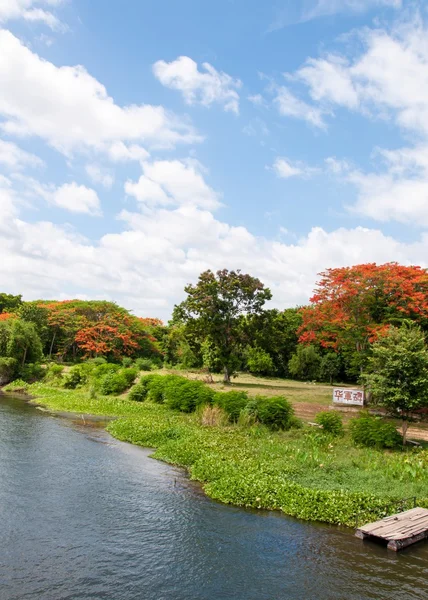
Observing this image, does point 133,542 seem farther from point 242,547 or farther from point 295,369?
point 295,369

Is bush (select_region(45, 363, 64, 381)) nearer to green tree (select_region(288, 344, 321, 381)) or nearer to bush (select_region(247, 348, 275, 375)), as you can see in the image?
bush (select_region(247, 348, 275, 375))

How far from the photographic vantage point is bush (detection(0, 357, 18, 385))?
4611cm

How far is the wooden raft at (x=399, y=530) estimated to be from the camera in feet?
40.1

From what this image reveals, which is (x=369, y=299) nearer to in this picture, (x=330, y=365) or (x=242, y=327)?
(x=242, y=327)

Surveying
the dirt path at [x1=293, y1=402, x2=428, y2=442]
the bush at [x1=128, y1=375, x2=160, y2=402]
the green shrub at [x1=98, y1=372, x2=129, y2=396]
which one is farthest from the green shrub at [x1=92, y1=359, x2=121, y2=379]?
the dirt path at [x1=293, y1=402, x2=428, y2=442]

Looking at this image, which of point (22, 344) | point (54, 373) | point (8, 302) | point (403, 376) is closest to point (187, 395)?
point (403, 376)

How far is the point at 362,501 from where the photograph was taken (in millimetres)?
14680

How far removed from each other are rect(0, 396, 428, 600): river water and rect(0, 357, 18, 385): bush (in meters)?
31.0

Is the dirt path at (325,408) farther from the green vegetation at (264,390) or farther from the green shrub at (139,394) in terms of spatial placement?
the green shrub at (139,394)

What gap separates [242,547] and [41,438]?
16.0 meters

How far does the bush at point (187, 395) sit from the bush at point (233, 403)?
7.44ft

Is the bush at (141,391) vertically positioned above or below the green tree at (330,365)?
below

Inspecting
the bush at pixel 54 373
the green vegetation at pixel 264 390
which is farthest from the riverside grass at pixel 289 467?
the bush at pixel 54 373

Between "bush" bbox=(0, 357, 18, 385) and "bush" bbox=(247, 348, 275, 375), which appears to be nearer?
"bush" bbox=(0, 357, 18, 385)
